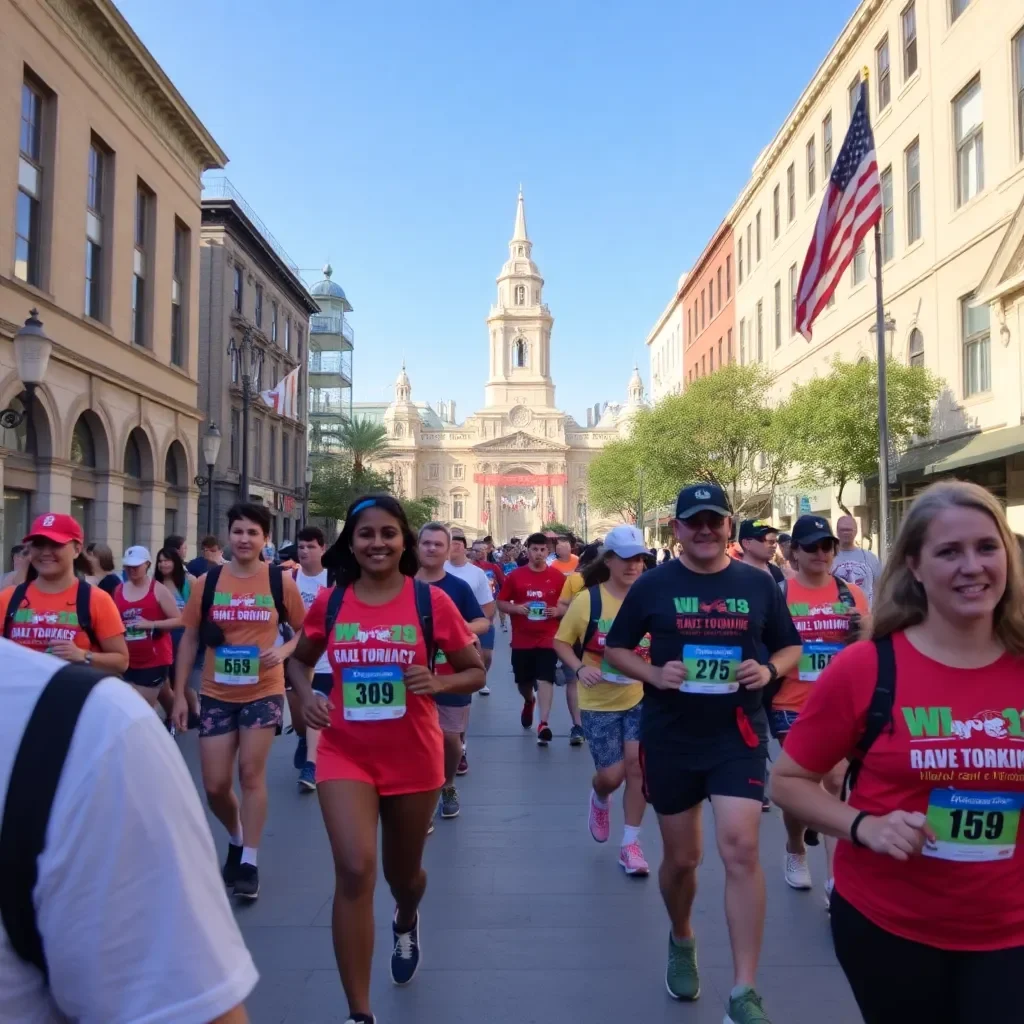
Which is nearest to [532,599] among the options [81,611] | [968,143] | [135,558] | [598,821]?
[135,558]

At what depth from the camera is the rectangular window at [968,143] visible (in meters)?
21.7

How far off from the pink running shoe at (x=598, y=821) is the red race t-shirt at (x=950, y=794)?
Result: 4302 millimetres

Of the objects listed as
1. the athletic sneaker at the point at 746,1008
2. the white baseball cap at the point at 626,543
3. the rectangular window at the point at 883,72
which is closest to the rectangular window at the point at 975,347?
the rectangular window at the point at 883,72

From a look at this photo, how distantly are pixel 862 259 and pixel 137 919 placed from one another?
30.8 m

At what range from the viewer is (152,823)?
46.1 inches

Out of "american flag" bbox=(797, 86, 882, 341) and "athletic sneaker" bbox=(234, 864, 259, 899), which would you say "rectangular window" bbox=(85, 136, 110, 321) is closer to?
"american flag" bbox=(797, 86, 882, 341)

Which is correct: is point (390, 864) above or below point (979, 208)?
below

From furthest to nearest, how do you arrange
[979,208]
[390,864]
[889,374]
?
[889,374] < [979,208] < [390,864]

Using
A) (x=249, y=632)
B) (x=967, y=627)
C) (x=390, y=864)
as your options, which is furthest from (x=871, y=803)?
(x=249, y=632)

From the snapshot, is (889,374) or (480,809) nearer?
(480,809)

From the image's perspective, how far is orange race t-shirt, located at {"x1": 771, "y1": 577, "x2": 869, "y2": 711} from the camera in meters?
6.29

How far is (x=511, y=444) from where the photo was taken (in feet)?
431

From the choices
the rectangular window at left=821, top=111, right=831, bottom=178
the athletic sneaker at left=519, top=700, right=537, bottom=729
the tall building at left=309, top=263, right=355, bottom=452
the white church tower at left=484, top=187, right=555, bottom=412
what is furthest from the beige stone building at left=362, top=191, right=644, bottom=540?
the athletic sneaker at left=519, top=700, right=537, bottom=729

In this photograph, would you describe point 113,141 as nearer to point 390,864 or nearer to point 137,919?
point 390,864
